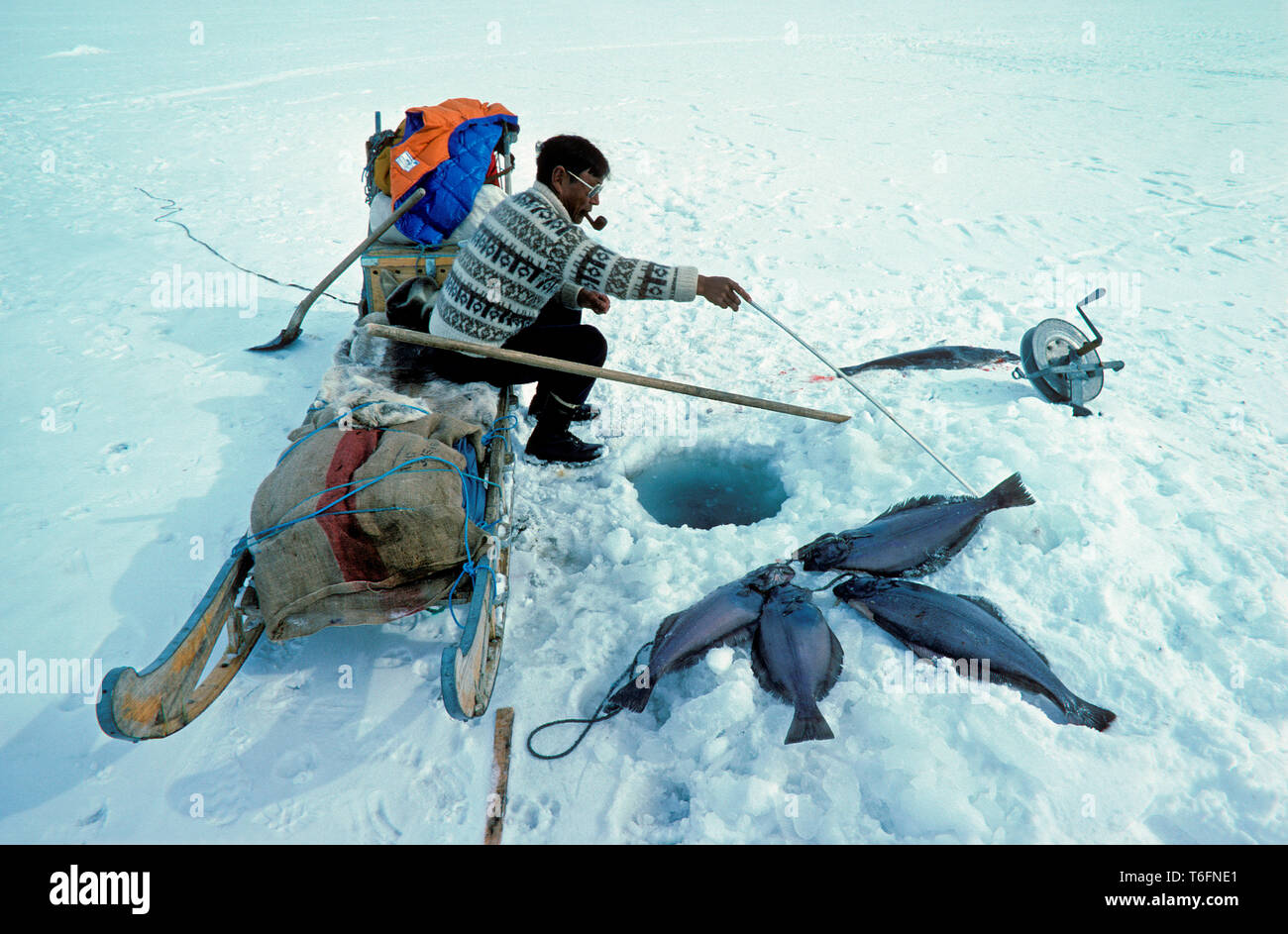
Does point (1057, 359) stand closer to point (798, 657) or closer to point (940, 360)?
point (940, 360)

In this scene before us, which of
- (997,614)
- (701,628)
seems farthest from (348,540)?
(997,614)

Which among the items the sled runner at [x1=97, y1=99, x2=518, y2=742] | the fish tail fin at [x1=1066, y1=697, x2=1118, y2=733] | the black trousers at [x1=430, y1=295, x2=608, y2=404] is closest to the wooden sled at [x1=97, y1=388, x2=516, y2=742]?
the sled runner at [x1=97, y1=99, x2=518, y2=742]

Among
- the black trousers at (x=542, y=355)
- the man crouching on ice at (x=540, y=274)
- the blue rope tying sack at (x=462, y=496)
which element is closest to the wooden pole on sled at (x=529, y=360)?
the man crouching on ice at (x=540, y=274)

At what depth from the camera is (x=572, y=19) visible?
70.2 ft

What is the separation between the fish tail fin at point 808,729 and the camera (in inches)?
87.4

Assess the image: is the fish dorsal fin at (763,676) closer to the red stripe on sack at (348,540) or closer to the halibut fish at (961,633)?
the halibut fish at (961,633)

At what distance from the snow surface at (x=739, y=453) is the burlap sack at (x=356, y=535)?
1.12 feet

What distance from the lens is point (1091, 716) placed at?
232 centimetres

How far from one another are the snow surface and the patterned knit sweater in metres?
0.96

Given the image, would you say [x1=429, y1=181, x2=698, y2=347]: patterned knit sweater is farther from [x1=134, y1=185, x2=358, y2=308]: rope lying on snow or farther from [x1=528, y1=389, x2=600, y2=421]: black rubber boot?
[x1=134, y1=185, x2=358, y2=308]: rope lying on snow

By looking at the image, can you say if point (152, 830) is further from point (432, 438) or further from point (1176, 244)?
point (1176, 244)

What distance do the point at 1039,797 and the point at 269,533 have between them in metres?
2.56

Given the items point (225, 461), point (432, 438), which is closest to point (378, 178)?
point (225, 461)

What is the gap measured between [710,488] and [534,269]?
152cm
